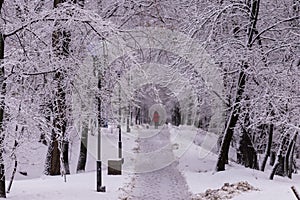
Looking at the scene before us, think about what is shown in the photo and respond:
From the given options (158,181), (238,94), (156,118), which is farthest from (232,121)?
(156,118)

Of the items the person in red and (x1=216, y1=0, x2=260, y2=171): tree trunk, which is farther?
the person in red

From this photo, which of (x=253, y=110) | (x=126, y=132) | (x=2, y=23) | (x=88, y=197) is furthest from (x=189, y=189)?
(x=126, y=132)

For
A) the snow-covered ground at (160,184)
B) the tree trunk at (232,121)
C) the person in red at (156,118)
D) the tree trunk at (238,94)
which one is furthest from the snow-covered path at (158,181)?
the person in red at (156,118)

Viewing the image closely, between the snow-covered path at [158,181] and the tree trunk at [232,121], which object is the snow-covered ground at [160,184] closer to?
the snow-covered path at [158,181]

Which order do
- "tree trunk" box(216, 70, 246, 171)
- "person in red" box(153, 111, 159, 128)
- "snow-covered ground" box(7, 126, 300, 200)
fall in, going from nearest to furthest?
1. "snow-covered ground" box(7, 126, 300, 200)
2. "tree trunk" box(216, 70, 246, 171)
3. "person in red" box(153, 111, 159, 128)

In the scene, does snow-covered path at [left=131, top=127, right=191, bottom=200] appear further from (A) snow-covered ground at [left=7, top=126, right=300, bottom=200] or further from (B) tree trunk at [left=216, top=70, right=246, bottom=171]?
(B) tree trunk at [left=216, top=70, right=246, bottom=171]

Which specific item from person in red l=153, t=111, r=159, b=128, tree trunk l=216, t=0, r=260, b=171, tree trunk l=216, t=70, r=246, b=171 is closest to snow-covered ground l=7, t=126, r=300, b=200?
tree trunk l=216, t=70, r=246, b=171

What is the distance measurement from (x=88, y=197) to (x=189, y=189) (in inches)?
156

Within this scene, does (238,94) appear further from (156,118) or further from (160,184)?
(156,118)

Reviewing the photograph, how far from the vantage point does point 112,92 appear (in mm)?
12883

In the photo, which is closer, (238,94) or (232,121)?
(238,94)

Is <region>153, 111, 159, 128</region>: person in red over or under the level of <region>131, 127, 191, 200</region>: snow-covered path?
over

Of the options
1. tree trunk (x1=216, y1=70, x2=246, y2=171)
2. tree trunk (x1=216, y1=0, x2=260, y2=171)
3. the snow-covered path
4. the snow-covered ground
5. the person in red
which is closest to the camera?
the snow-covered ground

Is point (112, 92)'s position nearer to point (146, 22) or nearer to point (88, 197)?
point (146, 22)
